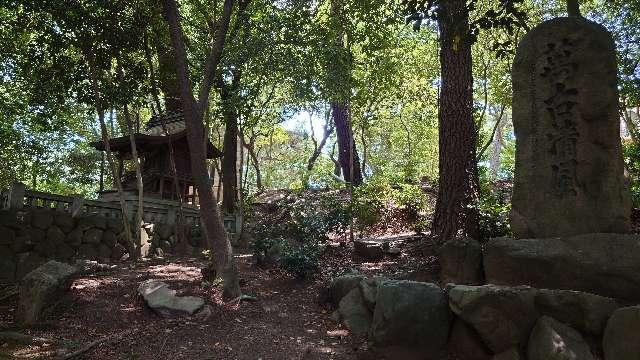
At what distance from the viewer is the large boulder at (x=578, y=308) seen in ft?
13.8

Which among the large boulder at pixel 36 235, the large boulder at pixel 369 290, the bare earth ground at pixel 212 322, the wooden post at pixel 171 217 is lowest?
the bare earth ground at pixel 212 322

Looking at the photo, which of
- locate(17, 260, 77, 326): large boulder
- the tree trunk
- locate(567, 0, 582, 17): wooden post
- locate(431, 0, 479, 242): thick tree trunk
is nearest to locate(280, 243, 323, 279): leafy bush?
locate(431, 0, 479, 242): thick tree trunk

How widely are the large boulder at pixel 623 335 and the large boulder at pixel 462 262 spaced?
2.16 metres

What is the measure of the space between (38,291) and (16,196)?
4474 mm

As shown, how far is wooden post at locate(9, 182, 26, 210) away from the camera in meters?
10.3

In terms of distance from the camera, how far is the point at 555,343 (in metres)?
4.12

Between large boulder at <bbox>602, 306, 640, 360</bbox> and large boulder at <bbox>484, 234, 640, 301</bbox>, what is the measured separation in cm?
72

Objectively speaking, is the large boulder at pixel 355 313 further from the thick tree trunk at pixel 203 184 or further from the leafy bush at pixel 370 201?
the leafy bush at pixel 370 201

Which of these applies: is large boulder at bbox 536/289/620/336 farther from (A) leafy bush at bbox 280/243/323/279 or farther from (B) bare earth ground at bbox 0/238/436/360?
(A) leafy bush at bbox 280/243/323/279

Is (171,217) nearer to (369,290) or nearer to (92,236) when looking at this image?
(92,236)

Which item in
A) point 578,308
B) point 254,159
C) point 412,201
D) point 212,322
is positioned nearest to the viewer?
point 578,308

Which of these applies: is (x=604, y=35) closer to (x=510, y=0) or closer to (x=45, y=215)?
(x=510, y=0)

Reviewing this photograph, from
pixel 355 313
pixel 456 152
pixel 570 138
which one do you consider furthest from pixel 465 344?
pixel 456 152

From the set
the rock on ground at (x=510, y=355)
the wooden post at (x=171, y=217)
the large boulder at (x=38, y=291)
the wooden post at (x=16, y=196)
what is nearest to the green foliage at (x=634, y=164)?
the rock on ground at (x=510, y=355)
